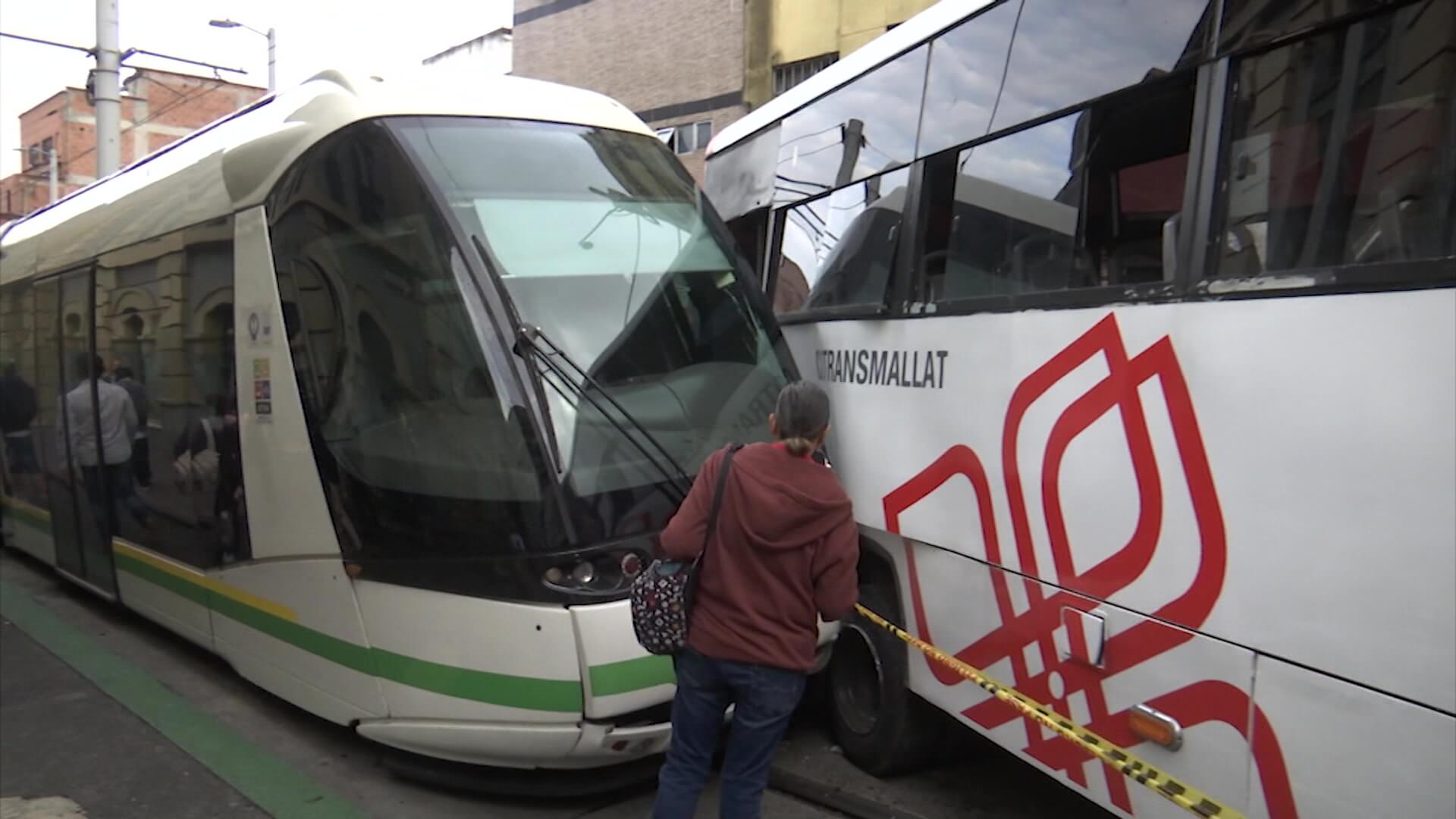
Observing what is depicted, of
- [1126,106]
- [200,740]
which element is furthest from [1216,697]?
[200,740]

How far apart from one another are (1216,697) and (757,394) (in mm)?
2327

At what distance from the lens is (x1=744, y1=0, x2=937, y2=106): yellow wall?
15.5 m

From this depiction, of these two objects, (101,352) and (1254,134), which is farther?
(101,352)

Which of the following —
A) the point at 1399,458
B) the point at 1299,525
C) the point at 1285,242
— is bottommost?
the point at 1299,525

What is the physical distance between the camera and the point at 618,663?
13.0 ft

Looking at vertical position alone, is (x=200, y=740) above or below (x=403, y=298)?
below

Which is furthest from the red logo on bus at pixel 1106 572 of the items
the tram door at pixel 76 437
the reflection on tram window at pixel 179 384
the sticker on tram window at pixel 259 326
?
the tram door at pixel 76 437

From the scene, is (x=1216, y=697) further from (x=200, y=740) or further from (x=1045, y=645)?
(x=200, y=740)

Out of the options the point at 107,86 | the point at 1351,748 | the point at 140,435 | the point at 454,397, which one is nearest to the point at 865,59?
the point at 454,397

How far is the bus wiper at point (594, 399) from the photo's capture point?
407 centimetres

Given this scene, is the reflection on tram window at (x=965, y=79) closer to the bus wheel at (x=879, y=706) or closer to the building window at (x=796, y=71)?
the bus wheel at (x=879, y=706)

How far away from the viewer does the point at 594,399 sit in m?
4.15

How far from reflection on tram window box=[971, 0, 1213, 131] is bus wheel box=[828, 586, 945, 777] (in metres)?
2.13

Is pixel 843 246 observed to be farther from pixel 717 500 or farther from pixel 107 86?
pixel 107 86
